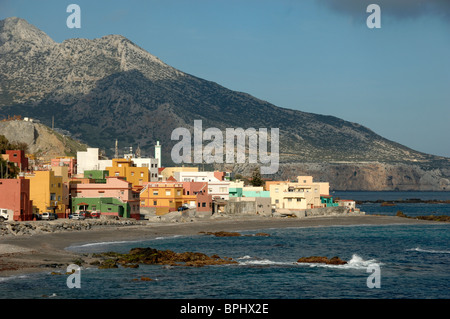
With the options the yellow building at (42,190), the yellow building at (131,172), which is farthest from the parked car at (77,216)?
the yellow building at (131,172)

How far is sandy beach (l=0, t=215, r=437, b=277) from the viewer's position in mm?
58062

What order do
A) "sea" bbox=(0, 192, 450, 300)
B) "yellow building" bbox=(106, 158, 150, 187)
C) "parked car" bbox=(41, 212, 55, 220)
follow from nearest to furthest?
"sea" bbox=(0, 192, 450, 300), "parked car" bbox=(41, 212, 55, 220), "yellow building" bbox=(106, 158, 150, 187)

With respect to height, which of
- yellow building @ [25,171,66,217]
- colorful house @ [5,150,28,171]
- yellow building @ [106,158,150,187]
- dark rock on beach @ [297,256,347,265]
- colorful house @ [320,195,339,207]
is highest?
colorful house @ [5,150,28,171]

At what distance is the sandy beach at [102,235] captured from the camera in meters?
58.1

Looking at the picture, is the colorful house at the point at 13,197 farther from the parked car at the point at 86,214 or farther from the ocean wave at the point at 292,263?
the ocean wave at the point at 292,263

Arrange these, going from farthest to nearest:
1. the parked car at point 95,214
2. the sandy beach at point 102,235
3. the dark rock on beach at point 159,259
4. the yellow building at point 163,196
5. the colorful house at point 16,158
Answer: the colorful house at point 16,158
the yellow building at point 163,196
the parked car at point 95,214
the dark rock on beach at point 159,259
the sandy beach at point 102,235

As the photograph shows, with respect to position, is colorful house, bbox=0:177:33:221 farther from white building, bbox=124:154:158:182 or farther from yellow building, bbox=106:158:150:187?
white building, bbox=124:154:158:182

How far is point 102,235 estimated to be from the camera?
8412 centimetres

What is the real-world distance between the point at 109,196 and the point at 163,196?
12314 millimetres

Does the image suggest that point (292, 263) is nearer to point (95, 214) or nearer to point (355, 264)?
point (355, 264)

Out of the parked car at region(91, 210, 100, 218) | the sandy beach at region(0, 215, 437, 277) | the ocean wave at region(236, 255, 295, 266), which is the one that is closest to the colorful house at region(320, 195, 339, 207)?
the sandy beach at region(0, 215, 437, 277)

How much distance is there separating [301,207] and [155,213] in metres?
29.3

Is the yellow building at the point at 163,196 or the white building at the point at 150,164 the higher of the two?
the white building at the point at 150,164
